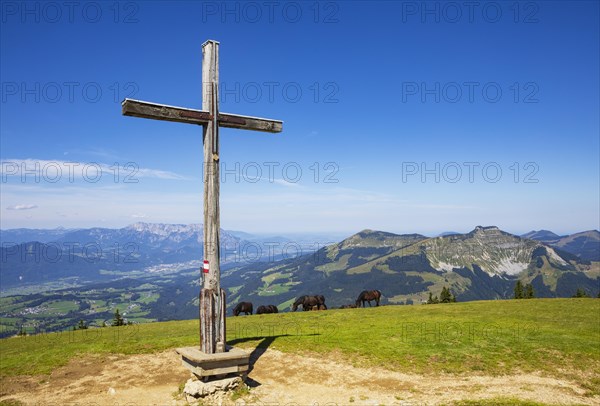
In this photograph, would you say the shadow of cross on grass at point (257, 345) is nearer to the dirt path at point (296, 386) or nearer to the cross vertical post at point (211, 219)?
the dirt path at point (296, 386)

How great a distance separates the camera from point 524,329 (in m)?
20.6

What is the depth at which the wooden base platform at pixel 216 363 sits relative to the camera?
11.5 metres

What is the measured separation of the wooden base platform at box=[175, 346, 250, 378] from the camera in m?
11.5

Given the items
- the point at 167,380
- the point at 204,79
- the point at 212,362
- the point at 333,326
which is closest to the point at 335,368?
the point at 212,362

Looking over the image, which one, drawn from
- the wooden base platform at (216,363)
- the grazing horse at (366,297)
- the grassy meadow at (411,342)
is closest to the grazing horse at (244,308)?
the grazing horse at (366,297)

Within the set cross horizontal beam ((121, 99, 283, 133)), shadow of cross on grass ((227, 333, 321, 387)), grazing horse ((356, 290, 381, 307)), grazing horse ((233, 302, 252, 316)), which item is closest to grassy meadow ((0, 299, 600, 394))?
shadow of cross on grass ((227, 333, 321, 387))

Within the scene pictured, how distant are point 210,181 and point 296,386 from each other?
737cm

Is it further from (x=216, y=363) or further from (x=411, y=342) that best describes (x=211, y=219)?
(x=411, y=342)

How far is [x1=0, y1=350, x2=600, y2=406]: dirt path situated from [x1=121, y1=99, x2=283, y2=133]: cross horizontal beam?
28.4 ft

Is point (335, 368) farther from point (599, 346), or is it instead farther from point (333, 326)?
point (599, 346)

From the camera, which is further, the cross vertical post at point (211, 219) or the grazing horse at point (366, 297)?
the grazing horse at point (366, 297)

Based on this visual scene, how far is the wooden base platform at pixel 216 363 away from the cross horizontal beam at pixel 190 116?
7404mm

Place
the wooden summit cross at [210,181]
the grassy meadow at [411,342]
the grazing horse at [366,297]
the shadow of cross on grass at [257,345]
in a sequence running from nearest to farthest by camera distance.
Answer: the wooden summit cross at [210,181]
the shadow of cross on grass at [257,345]
the grassy meadow at [411,342]
the grazing horse at [366,297]

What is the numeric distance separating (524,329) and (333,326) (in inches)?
405
